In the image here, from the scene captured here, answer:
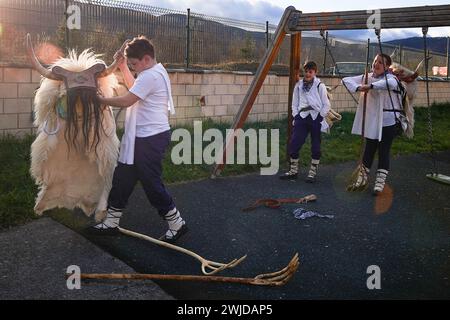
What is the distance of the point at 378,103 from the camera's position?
6.14m

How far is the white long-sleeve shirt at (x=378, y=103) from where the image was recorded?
19.9 ft

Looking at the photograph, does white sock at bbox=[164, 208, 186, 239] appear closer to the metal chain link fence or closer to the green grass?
the green grass

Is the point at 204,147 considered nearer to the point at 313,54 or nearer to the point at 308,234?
the point at 308,234

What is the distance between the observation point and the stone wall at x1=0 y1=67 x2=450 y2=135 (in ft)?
23.2

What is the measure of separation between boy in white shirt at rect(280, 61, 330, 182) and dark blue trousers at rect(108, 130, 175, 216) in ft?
10.1

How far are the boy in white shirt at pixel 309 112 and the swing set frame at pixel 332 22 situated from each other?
0.51 m

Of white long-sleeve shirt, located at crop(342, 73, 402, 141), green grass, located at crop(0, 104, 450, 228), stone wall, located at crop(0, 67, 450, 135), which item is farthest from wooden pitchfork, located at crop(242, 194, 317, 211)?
stone wall, located at crop(0, 67, 450, 135)

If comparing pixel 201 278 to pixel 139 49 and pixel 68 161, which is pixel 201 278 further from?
pixel 139 49

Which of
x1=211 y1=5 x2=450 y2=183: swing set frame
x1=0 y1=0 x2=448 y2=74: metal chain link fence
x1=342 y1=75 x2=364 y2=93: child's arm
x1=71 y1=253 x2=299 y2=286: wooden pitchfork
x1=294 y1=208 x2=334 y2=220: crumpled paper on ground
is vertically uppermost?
x1=0 y1=0 x2=448 y2=74: metal chain link fence

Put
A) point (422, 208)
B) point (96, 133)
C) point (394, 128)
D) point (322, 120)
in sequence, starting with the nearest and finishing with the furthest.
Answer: point (96, 133) → point (422, 208) → point (394, 128) → point (322, 120)

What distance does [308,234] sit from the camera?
15.3 ft

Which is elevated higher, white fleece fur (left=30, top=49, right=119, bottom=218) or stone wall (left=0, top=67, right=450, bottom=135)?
stone wall (left=0, top=67, right=450, bottom=135)

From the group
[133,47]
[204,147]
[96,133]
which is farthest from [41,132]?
[204,147]

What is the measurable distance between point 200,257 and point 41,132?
6.11ft
